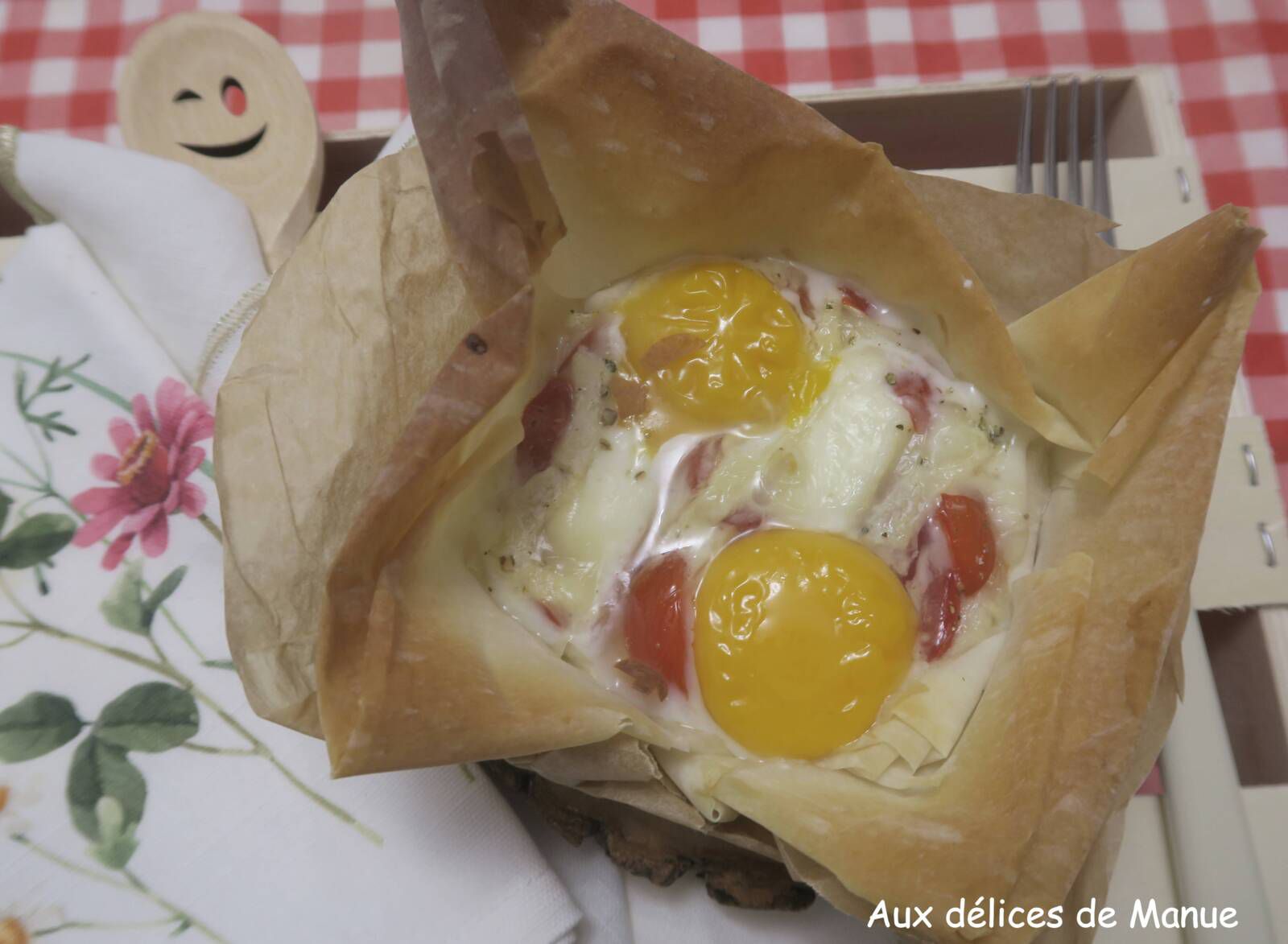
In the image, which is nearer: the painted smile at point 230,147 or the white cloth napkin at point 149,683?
the white cloth napkin at point 149,683

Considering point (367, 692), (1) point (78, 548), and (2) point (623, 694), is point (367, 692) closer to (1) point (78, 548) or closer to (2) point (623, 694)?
(2) point (623, 694)

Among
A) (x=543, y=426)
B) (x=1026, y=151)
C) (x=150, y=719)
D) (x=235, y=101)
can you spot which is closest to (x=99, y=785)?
(x=150, y=719)

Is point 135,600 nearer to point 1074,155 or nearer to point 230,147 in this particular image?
point 230,147

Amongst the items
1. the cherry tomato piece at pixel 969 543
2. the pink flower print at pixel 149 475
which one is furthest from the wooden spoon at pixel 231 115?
the cherry tomato piece at pixel 969 543

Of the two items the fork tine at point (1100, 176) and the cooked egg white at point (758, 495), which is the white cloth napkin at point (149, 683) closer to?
the cooked egg white at point (758, 495)

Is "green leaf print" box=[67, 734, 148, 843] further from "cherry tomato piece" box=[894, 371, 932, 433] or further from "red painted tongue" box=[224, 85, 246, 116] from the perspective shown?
"red painted tongue" box=[224, 85, 246, 116]

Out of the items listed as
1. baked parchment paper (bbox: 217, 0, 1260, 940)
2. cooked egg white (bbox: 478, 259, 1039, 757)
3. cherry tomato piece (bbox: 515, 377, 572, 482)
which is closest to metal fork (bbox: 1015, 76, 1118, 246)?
baked parchment paper (bbox: 217, 0, 1260, 940)
